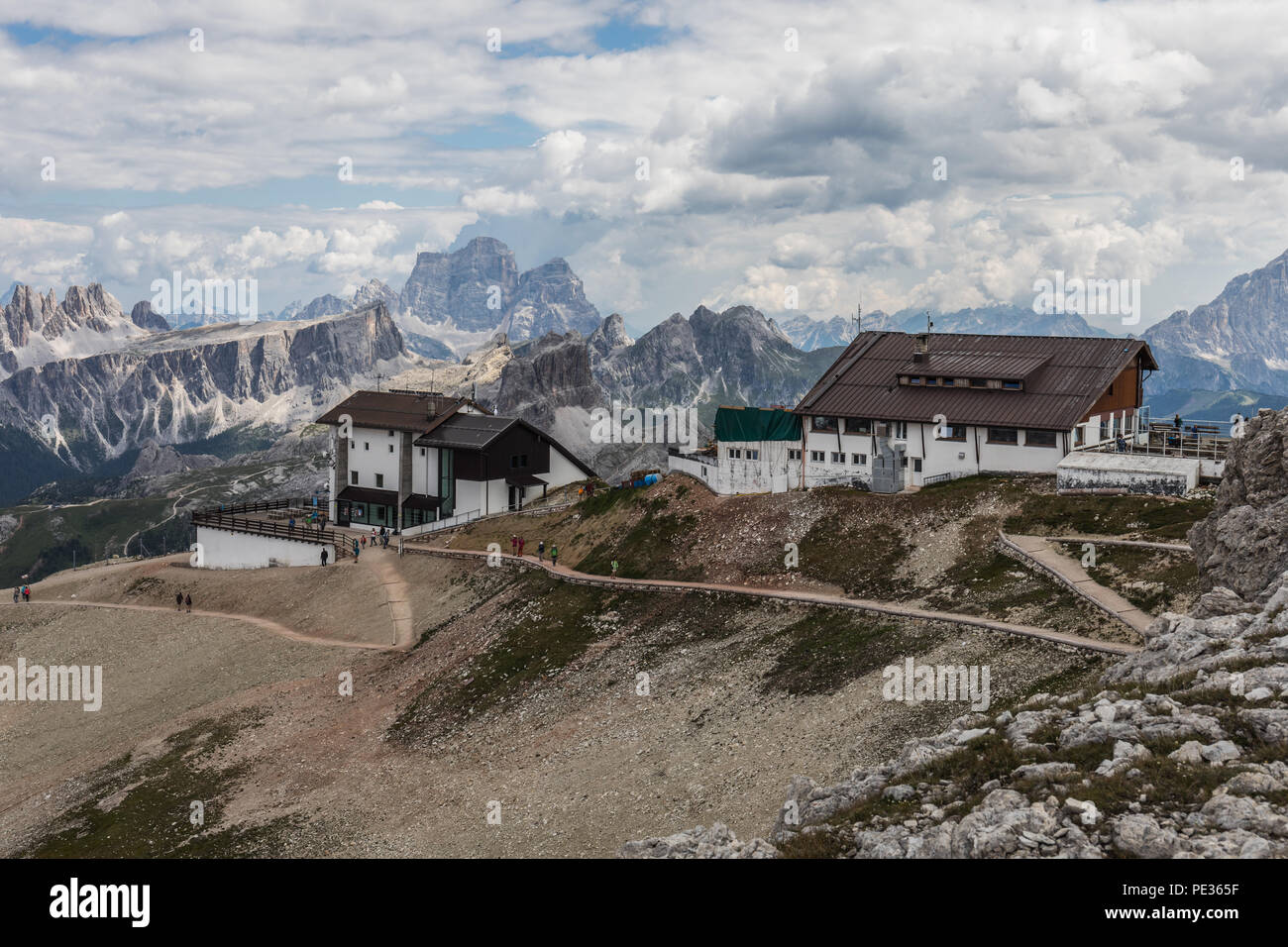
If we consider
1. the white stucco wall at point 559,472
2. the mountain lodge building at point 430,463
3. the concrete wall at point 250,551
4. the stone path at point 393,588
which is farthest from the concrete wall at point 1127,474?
the concrete wall at point 250,551

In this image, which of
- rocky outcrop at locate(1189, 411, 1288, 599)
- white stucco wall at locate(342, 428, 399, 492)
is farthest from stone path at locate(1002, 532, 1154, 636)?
white stucco wall at locate(342, 428, 399, 492)

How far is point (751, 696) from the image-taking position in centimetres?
4328

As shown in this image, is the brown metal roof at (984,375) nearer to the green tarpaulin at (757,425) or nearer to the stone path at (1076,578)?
the green tarpaulin at (757,425)

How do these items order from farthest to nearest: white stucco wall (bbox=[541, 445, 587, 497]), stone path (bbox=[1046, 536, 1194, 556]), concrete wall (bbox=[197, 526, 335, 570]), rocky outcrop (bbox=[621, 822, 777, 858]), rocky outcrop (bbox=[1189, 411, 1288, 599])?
white stucco wall (bbox=[541, 445, 587, 497]) < concrete wall (bbox=[197, 526, 335, 570]) < stone path (bbox=[1046, 536, 1194, 556]) < rocky outcrop (bbox=[1189, 411, 1288, 599]) < rocky outcrop (bbox=[621, 822, 777, 858])

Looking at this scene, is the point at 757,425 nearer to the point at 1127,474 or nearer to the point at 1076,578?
the point at 1127,474

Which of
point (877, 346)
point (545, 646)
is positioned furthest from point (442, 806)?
point (877, 346)

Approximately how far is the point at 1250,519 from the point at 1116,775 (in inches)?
660

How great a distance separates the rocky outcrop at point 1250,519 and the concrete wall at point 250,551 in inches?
2749

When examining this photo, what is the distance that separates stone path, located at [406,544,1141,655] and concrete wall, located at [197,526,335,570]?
43.6ft

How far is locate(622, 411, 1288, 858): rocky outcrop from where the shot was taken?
1652 centimetres

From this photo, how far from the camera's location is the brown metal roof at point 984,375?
6831 cm

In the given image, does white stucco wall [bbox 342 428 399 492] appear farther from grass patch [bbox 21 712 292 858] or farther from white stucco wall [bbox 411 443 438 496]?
grass patch [bbox 21 712 292 858]

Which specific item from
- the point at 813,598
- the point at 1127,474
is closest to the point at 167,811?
the point at 813,598

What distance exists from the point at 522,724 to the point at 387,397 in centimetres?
6295
